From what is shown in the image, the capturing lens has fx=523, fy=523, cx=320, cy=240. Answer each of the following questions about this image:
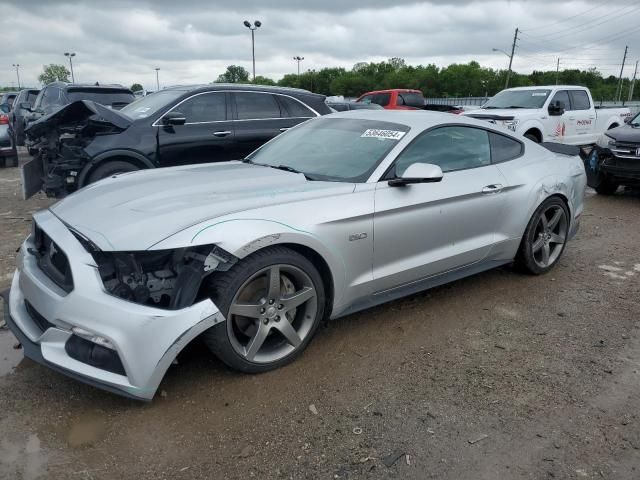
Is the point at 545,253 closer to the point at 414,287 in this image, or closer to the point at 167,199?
the point at 414,287

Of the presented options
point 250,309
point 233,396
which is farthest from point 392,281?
point 233,396

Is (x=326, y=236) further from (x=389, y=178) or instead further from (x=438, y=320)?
(x=438, y=320)

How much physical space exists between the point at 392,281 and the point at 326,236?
2.29 feet

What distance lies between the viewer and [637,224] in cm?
695

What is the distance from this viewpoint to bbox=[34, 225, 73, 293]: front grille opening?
2799mm

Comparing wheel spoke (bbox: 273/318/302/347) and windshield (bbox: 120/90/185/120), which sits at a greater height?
windshield (bbox: 120/90/185/120)

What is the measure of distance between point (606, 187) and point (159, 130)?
23.8 ft

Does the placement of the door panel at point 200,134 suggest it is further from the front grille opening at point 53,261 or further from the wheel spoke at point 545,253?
the wheel spoke at point 545,253

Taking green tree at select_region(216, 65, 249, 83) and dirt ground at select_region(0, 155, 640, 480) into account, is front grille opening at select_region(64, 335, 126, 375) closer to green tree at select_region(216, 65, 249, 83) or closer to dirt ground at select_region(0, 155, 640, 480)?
dirt ground at select_region(0, 155, 640, 480)

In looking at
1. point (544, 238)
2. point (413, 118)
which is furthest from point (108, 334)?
point (544, 238)

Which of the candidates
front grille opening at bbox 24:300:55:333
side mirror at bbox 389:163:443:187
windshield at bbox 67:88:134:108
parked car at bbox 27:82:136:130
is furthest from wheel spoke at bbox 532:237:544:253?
windshield at bbox 67:88:134:108

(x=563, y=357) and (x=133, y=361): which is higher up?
(x=133, y=361)

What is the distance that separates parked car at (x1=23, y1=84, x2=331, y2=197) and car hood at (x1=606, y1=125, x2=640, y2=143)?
4.81 meters

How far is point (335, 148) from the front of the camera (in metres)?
3.95
